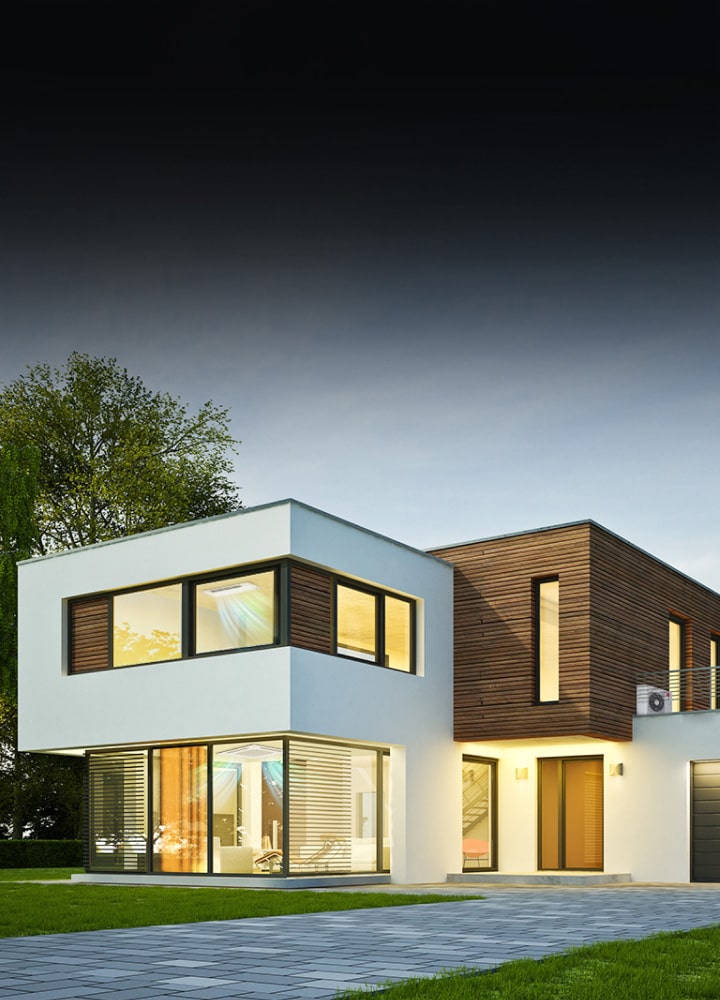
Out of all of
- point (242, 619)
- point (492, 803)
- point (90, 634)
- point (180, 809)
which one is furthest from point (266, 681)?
point (492, 803)

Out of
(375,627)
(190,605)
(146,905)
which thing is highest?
(190,605)

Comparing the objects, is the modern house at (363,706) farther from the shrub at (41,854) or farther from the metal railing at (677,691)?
the shrub at (41,854)

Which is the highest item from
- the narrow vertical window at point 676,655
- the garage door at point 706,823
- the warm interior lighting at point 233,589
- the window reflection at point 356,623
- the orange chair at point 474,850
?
the warm interior lighting at point 233,589

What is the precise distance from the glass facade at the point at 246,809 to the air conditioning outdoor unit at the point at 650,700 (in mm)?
4905

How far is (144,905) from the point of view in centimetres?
1210

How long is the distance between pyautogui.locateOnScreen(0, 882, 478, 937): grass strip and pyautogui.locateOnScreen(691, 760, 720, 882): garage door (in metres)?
7.07

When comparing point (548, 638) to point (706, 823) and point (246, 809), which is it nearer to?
point (706, 823)

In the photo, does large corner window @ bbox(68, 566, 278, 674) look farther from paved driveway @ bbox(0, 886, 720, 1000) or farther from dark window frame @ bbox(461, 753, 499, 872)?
paved driveway @ bbox(0, 886, 720, 1000)

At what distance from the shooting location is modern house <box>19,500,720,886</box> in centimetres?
1722

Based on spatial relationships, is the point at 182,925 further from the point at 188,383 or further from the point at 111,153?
the point at 188,383

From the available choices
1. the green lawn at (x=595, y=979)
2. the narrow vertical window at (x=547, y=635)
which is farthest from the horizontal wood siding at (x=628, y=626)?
the green lawn at (x=595, y=979)

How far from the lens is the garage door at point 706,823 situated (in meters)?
19.3

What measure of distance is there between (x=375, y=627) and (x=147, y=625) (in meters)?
3.86

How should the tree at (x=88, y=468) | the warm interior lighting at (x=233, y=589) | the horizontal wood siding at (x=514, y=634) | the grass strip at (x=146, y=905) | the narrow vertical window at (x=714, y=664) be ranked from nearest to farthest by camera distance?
1. the grass strip at (x=146, y=905)
2. the warm interior lighting at (x=233, y=589)
3. the horizontal wood siding at (x=514, y=634)
4. the narrow vertical window at (x=714, y=664)
5. the tree at (x=88, y=468)
